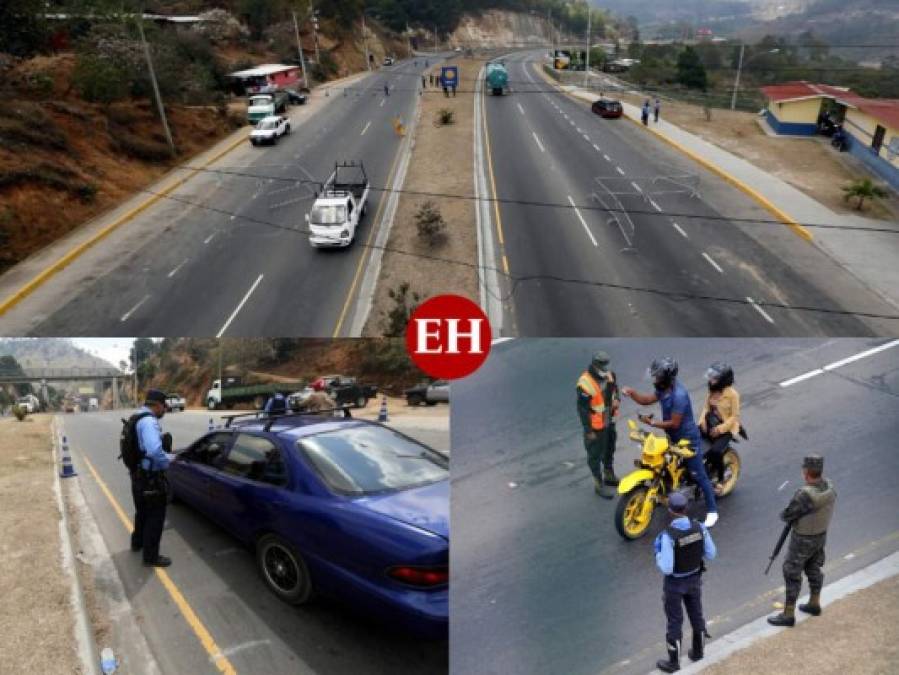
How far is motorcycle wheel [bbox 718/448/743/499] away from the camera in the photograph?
544 cm

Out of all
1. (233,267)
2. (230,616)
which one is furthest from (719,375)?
(233,267)

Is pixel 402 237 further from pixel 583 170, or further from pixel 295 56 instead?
pixel 295 56

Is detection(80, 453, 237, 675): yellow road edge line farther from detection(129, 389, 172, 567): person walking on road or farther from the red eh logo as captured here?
the red eh logo

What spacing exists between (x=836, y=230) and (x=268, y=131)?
1234 inches

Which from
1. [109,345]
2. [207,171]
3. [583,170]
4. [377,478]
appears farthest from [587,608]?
[207,171]

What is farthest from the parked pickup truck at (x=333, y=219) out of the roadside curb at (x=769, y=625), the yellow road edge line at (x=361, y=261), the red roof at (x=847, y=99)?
the red roof at (x=847, y=99)

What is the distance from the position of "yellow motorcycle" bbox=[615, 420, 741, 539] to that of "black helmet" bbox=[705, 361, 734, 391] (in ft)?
1.71

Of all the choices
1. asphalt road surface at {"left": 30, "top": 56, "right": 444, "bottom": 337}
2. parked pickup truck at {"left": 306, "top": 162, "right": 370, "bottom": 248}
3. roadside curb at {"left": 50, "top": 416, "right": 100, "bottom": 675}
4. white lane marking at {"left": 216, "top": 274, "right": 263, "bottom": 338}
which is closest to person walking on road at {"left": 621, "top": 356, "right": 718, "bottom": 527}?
roadside curb at {"left": 50, "top": 416, "right": 100, "bottom": 675}

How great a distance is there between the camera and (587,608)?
4.57m

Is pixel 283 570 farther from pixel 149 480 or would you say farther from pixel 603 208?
pixel 603 208

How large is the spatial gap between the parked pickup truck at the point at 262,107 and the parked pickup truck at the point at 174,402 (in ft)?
149

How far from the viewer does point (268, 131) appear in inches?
1583

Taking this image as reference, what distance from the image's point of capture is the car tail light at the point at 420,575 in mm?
3875

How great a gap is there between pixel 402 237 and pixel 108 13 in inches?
1210
